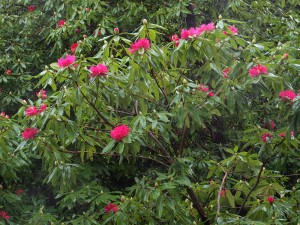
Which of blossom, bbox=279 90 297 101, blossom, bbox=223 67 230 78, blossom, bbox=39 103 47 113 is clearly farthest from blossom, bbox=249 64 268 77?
blossom, bbox=39 103 47 113

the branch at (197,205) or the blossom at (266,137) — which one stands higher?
the blossom at (266,137)

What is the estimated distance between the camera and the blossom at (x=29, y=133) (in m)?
2.57

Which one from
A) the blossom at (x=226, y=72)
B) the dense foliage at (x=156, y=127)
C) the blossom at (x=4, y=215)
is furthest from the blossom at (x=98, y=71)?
→ the blossom at (x=4, y=215)

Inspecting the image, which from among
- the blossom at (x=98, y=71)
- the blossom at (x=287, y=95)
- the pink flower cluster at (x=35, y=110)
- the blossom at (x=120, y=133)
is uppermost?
the blossom at (x=98, y=71)

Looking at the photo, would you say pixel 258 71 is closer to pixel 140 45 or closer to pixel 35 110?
pixel 140 45

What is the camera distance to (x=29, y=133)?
257 centimetres

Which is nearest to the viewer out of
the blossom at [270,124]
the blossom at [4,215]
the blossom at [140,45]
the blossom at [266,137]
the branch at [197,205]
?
the blossom at [140,45]

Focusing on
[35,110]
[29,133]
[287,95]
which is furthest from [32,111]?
[287,95]

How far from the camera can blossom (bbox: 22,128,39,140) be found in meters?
2.57

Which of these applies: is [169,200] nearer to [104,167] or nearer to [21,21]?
[104,167]

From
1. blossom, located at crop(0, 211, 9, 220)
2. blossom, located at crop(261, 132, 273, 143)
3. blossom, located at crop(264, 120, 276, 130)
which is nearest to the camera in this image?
blossom, located at crop(261, 132, 273, 143)

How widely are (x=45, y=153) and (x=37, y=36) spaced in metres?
2.43

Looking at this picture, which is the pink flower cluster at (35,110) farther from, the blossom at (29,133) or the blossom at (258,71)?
the blossom at (258,71)

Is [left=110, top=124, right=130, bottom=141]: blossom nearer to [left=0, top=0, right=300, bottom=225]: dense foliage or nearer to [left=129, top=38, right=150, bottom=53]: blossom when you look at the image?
[left=0, top=0, right=300, bottom=225]: dense foliage
